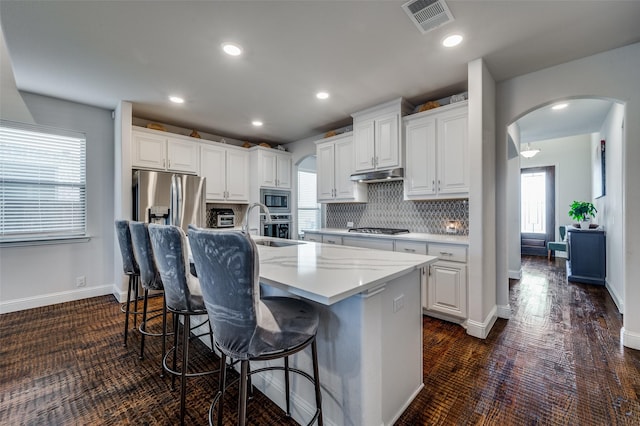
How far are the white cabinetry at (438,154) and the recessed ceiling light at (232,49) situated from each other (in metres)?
2.10

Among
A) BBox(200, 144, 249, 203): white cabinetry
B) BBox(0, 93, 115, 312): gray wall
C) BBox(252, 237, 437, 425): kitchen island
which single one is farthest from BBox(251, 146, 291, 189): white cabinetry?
BBox(252, 237, 437, 425): kitchen island

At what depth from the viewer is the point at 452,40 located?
228 cm

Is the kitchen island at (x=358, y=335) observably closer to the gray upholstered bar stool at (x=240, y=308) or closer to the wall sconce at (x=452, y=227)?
the gray upholstered bar stool at (x=240, y=308)

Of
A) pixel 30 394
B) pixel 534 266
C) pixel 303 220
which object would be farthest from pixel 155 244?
pixel 534 266

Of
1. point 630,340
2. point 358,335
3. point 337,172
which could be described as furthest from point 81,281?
point 630,340

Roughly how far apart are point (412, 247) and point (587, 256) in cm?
350

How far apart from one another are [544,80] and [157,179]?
184 inches

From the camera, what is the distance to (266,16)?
1.99 metres

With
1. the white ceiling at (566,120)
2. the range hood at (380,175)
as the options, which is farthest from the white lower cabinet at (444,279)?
the white ceiling at (566,120)

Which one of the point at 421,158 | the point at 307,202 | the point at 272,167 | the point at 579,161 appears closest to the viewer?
the point at 421,158

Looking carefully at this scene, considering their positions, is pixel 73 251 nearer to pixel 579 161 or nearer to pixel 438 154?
pixel 438 154

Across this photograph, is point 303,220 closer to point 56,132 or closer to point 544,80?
point 56,132

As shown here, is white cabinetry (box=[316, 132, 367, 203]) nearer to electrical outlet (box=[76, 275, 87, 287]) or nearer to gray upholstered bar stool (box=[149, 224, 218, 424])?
gray upholstered bar stool (box=[149, 224, 218, 424])

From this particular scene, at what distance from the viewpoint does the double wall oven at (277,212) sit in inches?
199
